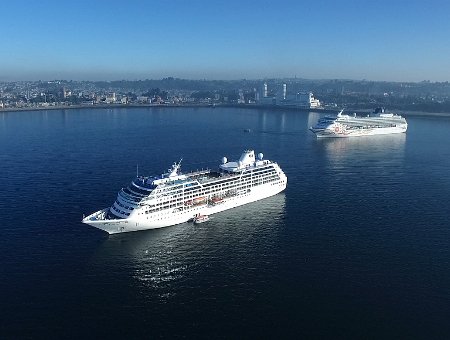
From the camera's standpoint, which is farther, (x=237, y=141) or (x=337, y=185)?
(x=237, y=141)

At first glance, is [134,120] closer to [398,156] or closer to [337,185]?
[398,156]

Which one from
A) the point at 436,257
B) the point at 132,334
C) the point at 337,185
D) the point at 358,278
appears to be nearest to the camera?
the point at 132,334

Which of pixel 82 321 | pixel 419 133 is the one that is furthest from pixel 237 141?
pixel 82 321

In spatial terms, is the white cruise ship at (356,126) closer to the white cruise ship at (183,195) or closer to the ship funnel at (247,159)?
the ship funnel at (247,159)

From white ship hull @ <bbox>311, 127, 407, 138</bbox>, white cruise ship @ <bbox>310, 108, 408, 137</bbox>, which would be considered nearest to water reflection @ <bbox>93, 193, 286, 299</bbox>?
white ship hull @ <bbox>311, 127, 407, 138</bbox>

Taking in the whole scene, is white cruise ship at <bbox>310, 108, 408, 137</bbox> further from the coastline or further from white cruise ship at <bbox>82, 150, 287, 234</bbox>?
white cruise ship at <bbox>82, 150, 287, 234</bbox>

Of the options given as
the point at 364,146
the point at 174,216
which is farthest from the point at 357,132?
the point at 174,216

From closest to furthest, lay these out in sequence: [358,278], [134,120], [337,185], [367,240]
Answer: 1. [358,278]
2. [367,240]
3. [337,185]
4. [134,120]

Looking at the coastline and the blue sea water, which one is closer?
the blue sea water

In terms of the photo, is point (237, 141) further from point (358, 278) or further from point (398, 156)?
point (358, 278)
